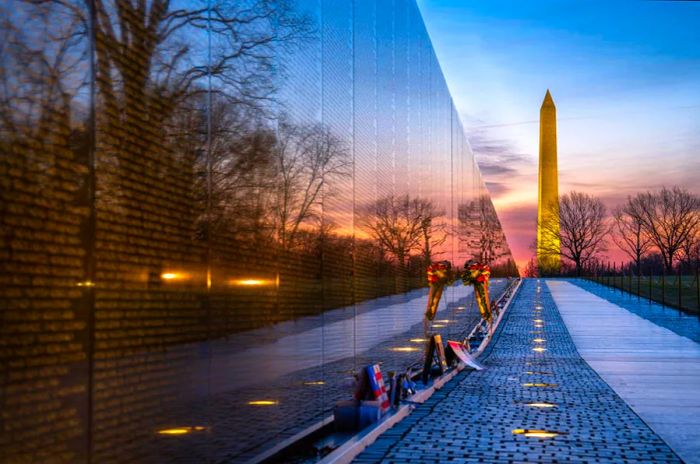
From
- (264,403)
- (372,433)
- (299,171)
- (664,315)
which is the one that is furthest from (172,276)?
(664,315)

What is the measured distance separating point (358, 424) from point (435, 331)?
21.3 feet

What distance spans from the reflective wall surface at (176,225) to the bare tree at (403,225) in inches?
51.0

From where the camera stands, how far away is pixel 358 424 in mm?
7898

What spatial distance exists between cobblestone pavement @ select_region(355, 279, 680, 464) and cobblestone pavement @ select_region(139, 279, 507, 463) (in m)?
0.56

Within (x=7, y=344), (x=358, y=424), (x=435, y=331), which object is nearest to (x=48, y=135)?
(x=7, y=344)

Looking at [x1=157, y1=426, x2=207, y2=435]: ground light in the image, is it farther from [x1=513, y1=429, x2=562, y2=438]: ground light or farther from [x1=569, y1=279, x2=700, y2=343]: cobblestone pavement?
[x1=569, y1=279, x2=700, y2=343]: cobblestone pavement

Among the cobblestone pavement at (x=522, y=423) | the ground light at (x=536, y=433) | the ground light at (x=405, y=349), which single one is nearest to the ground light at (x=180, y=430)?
the cobblestone pavement at (x=522, y=423)

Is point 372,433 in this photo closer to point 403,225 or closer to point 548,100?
point 403,225

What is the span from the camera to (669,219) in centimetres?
8725

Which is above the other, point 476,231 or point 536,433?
point 476,231

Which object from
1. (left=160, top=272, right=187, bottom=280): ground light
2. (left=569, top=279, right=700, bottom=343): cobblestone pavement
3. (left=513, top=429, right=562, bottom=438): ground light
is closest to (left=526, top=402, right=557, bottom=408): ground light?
(left=513, top=429, right=562, bottom=438): ground light

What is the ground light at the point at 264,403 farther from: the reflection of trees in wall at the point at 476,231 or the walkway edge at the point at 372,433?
the reflection of trees in wall at the point at 476,231

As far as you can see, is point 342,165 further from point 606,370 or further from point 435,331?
point 606,370

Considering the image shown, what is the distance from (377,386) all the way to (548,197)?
272ft
